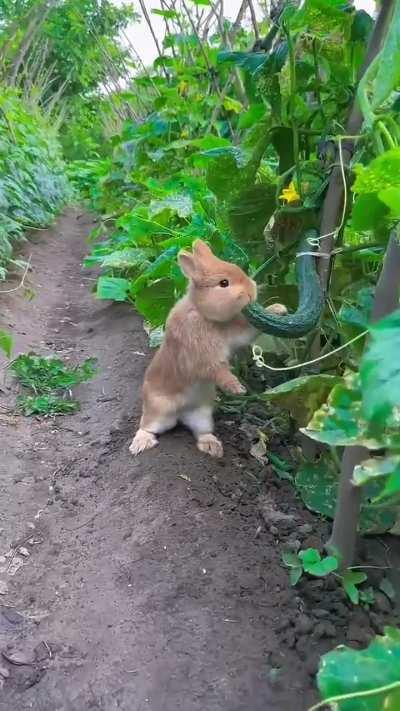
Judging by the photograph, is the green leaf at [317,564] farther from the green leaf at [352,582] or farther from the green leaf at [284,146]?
the green leaf at [284,146]

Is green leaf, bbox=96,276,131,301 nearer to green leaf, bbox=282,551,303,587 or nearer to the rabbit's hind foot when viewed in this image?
the rabbit's hind foot

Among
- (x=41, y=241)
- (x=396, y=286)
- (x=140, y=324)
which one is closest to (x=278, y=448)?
(x=396, y=286)

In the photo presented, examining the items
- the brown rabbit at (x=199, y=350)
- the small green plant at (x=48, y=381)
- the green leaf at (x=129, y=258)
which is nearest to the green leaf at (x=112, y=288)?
the green leaf at (x=129, y=258)

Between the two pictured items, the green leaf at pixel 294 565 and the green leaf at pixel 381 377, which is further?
the green leaf at pixel 294 565

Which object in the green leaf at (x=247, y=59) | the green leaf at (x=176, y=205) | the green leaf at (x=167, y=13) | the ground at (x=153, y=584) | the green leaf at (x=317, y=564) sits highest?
the green leaf at (x=167, y=13)

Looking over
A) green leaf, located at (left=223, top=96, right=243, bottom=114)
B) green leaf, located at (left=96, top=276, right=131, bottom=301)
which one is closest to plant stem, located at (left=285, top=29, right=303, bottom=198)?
green leaf, located at (left=96, top=276, right=131, bottom=301)

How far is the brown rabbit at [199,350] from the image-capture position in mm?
2297

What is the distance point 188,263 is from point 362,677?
159 centimetres

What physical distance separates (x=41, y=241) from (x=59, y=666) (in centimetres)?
643

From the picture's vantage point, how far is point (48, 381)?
12.5 feet

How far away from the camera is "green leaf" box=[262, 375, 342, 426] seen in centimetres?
177

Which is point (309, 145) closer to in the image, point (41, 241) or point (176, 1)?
point (176, 1)

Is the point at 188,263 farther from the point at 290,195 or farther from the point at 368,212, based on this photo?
the point at 368,212

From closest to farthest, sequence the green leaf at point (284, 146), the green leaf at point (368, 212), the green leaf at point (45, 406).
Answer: the green leaf at point (368, 212), the green leaf at point (284, 146), the green leaf at point (45, 406)
